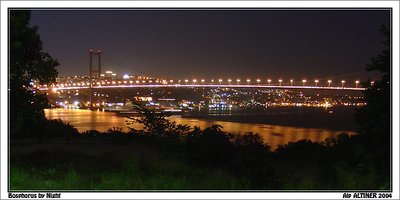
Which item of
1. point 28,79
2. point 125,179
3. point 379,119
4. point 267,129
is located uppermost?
point 28,79

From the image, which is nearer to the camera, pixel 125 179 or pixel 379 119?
pixel 379 119

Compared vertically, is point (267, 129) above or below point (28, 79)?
below

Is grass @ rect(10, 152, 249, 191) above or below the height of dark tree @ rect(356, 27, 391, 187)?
below

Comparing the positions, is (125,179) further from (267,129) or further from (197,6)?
(267,129)

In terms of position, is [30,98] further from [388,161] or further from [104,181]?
[388,161]

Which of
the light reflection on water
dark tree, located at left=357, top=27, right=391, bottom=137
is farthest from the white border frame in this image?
the light reflection on water

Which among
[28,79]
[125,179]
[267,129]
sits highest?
[28,79]

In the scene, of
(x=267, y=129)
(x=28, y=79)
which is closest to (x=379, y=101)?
(x=28, y=79)

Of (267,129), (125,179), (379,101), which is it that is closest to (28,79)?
(125,179)

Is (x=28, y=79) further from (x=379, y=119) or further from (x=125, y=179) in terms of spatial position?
(x=379, y=119)

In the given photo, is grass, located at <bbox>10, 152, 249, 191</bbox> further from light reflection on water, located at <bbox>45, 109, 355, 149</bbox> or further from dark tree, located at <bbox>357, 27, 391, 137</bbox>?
light reflection on water, located at <bbox>45, 109, 355, 149</bbox>

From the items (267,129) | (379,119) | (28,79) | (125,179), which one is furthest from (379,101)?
(267,129)

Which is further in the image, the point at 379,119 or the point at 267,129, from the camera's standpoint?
the point at 267,129

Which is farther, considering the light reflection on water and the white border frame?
the light reflection on water
